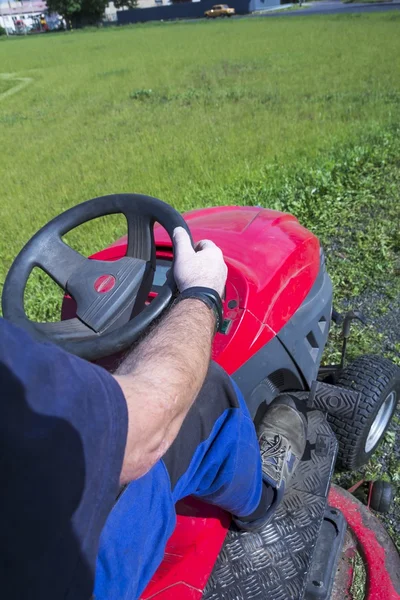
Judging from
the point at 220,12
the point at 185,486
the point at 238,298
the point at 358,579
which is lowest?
the point at 358,579

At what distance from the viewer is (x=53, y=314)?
307cm

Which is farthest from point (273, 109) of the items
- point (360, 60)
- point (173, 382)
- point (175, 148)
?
point (173, 382)

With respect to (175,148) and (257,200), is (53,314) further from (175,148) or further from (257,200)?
(175,148)

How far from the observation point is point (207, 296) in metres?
1.13

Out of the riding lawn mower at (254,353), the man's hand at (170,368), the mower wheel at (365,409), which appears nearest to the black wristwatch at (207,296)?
the man's hand at (170,368)

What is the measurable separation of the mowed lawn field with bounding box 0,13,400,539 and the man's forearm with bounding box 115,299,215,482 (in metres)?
1.22

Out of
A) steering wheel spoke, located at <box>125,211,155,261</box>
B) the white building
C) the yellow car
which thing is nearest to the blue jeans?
steering wheel spoke, located at <box>125,211,155,261</box>

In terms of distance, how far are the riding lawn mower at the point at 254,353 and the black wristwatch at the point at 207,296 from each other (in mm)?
115

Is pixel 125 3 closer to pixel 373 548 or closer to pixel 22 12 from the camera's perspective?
pixel 22 12

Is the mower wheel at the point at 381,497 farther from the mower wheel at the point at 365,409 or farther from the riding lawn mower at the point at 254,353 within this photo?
the mower wheel at the point at 365,409

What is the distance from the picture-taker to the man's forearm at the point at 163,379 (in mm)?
863

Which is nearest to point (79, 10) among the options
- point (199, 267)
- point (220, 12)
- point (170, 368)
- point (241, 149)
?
point (220, 12)

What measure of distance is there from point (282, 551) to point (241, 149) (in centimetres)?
472

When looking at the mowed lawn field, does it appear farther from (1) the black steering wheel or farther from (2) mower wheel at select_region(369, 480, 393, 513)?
(1) the black steering wheel
